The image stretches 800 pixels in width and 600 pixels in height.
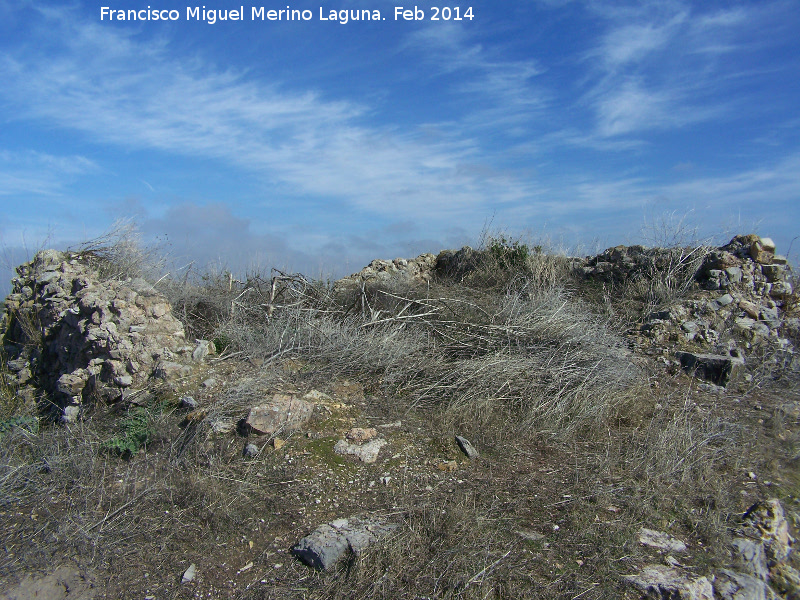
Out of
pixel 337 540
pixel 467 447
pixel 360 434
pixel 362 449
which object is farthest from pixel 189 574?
pixel 467 447

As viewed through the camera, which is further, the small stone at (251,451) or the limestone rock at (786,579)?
the small stone at (251,451)

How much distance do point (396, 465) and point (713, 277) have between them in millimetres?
6132

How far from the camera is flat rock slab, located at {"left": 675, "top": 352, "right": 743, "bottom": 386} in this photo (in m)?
5.87

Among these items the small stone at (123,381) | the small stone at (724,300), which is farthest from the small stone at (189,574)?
the small stone at (724,300)

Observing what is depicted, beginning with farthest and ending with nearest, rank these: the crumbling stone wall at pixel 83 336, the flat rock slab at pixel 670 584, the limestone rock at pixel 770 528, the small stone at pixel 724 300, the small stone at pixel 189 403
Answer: the small stone at pixel 724 300
the crumbling stone wall at pixel 83 336
the small stone at pixel 189 403
the limestone rock at pixel 770 528
the flat rock slab at pixel 670 584

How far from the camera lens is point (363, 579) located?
111 inches

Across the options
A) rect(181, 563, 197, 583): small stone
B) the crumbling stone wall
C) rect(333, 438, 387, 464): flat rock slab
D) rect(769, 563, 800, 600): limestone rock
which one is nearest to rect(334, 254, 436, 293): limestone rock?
the crumbling stone wall

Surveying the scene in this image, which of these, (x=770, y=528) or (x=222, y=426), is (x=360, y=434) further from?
(x=770, y=528)

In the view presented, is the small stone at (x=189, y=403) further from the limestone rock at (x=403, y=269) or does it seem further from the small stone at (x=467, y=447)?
the limestone rock at (x=403, y=269)

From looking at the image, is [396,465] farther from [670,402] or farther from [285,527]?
[670,402]

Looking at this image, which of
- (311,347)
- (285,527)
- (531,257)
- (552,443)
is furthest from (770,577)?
(531,257)

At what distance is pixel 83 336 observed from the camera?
5.38 m

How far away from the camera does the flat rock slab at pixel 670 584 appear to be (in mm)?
2750

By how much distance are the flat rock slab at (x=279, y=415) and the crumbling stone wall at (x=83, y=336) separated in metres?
1.12
